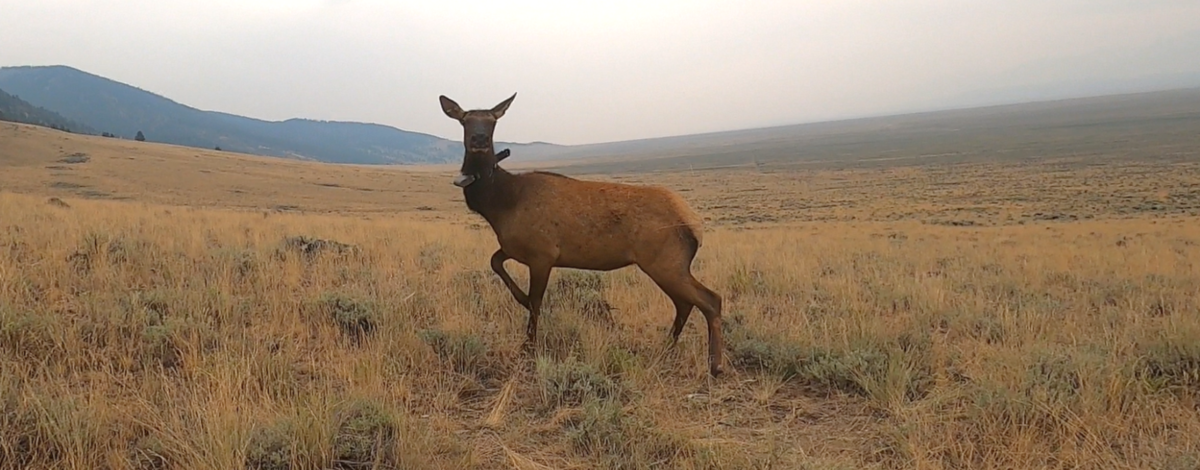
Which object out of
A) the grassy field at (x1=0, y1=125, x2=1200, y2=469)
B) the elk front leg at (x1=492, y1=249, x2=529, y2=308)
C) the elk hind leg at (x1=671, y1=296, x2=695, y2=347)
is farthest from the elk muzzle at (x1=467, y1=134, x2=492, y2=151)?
the elk hind leg at (x1=671, y1=296, x2=695, y2=347)

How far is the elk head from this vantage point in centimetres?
505

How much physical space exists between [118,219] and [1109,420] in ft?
42.7

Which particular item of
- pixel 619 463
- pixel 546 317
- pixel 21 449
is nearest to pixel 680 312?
pixel 546 317

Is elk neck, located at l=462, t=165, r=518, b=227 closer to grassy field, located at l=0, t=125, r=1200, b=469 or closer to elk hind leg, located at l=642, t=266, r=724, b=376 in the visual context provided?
grassy field, located at l=0, t=125, r=1200, b=469

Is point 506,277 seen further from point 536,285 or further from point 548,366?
point 548,366

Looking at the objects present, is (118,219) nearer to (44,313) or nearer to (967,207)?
(44,313)

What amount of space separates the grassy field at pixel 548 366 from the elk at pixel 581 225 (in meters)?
0.50

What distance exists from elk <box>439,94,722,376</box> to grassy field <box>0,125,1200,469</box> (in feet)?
1.63

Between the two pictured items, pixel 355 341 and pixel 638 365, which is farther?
pixel 355 341

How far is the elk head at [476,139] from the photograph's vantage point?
505 cm

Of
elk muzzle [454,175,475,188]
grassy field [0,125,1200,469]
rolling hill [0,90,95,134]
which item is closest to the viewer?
grassy field [0,125,1200,469]

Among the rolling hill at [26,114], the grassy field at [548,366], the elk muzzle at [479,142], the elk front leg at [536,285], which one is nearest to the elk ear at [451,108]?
the elk muzzle at [479,142]

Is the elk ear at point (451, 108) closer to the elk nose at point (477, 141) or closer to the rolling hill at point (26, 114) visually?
the elk nose at point (477, 141)

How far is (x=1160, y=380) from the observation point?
171 inches
